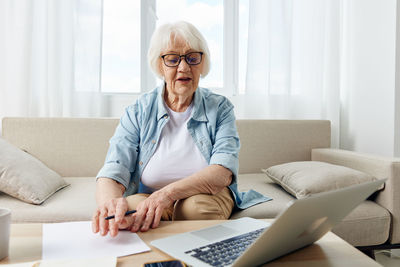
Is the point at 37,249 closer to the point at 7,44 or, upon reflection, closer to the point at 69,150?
the point at 69,150

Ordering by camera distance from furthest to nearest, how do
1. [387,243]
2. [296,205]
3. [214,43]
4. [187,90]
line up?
[214,43], [387,243], [187,90], [296,205]

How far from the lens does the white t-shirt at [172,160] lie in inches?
50.4

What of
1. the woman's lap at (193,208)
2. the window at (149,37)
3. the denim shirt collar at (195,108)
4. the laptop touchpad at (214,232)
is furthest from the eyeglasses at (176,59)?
the window at (149,37)

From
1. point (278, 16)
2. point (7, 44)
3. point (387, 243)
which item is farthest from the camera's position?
point (278, 16)

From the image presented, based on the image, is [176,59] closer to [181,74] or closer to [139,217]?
[181,74]

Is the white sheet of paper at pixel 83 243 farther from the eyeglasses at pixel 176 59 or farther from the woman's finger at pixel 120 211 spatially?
the eyeglasses at pixel 176 59

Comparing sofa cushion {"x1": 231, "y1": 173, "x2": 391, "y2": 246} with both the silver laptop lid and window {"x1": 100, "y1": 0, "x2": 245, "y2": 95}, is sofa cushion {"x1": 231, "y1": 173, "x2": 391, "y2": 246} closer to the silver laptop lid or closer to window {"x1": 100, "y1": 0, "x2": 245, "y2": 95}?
the silver laptop lid

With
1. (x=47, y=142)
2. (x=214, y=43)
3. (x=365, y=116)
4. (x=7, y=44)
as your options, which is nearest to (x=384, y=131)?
(x=365, y=116)

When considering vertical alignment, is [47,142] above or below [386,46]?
below

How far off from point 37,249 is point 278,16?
2.25 m

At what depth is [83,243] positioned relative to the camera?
72 cm

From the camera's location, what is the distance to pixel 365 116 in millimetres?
2309

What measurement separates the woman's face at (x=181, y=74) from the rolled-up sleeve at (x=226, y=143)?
0.16 metres

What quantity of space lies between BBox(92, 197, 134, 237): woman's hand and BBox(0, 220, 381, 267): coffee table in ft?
0.19
